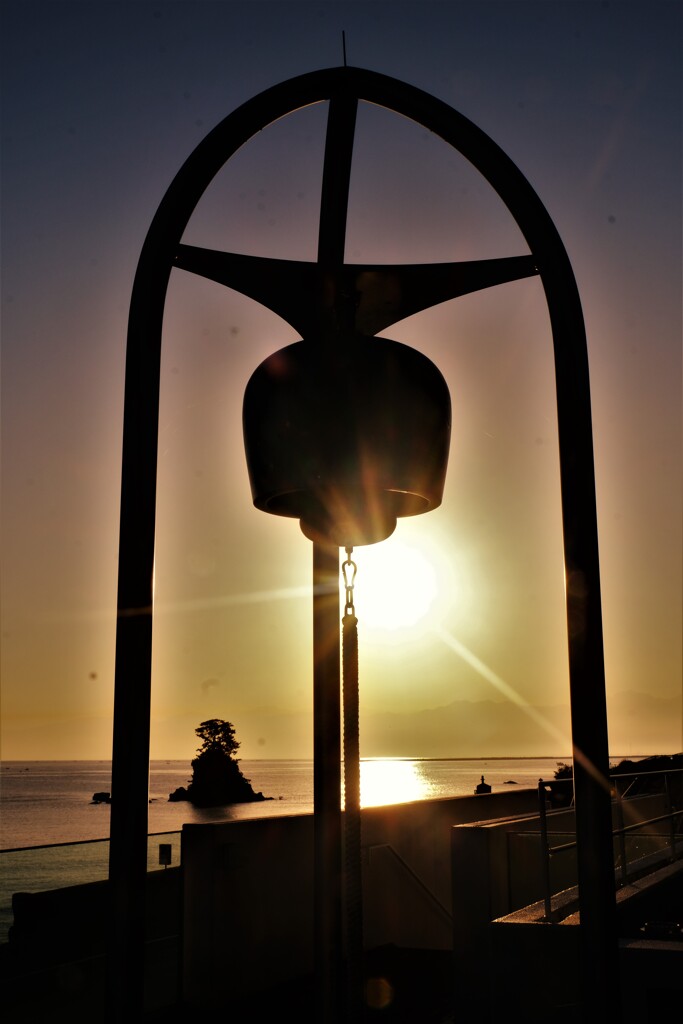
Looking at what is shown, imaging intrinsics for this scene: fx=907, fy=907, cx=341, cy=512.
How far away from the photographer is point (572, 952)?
4227 mm

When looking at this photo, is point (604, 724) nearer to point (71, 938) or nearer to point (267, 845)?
point (267, 845)

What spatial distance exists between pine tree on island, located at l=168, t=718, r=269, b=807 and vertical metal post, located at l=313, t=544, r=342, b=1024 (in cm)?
7977

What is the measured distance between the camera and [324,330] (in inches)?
67.7

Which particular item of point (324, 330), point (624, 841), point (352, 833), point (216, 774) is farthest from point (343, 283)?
point (216, 774)

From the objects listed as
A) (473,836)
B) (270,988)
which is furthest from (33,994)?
(473,836)

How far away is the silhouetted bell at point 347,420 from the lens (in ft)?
5.32

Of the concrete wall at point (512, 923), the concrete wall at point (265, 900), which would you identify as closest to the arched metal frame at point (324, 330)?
the concrete wall at point (512, 923)

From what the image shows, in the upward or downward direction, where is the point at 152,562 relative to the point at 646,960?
upward

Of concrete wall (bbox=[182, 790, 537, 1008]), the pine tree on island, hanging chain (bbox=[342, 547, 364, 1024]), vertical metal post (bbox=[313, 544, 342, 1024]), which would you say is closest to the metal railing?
vertical metal post (bbox=[313, 544, 342, 1024])

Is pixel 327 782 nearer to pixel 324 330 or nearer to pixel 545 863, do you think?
pixel 324 330

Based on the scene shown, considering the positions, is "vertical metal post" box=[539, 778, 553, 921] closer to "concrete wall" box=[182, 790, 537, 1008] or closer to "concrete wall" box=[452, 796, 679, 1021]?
"concrete wall" box=[452, 796, 679, 1021]

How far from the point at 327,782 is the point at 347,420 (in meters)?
0.93

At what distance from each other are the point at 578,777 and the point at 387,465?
2.04ft

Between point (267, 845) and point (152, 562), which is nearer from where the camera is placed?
point (152, 562)
